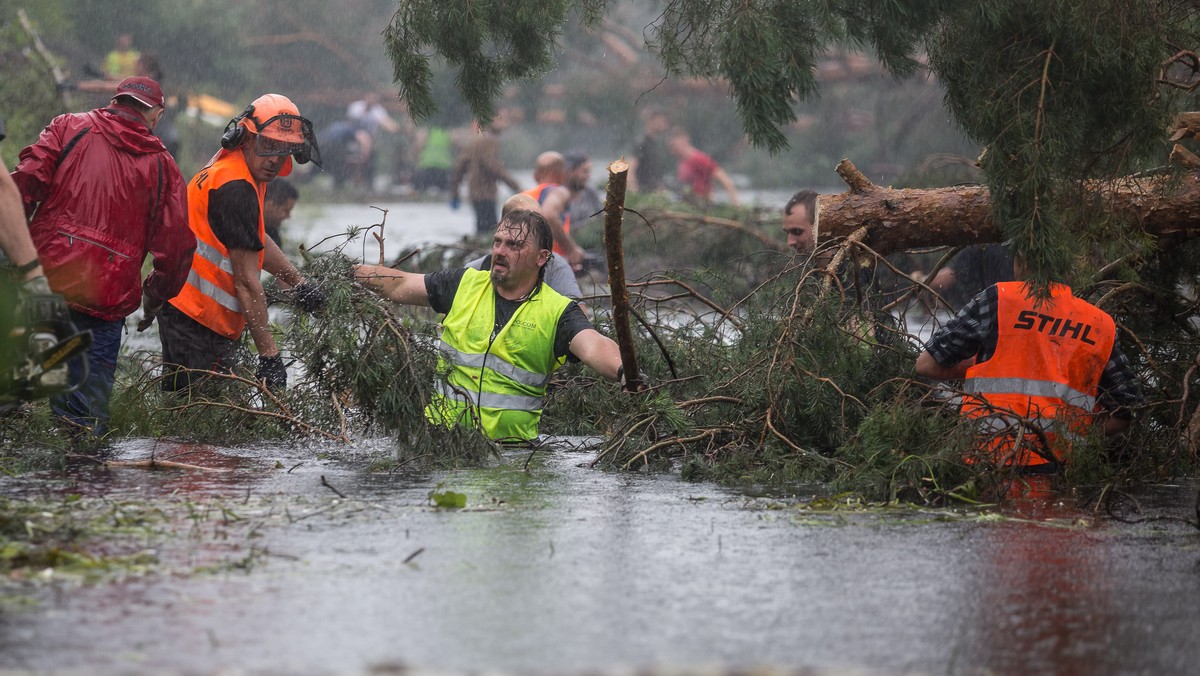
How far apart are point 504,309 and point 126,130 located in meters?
2.03

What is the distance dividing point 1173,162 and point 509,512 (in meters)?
3.61

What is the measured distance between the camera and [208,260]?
25.4 ft

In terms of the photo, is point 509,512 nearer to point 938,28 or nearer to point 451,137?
point 938,28

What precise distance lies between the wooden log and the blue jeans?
7.81 feet

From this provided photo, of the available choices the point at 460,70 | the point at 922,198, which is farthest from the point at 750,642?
the point at 460,70

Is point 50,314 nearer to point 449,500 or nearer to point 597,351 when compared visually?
point 449,500

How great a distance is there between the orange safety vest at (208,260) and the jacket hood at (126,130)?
0.70 m

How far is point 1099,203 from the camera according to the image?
6.46m

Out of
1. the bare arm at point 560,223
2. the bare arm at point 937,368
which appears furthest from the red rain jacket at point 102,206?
the bare arm at point 560,223

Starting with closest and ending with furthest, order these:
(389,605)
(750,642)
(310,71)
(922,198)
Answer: (750,642)
(389,605)
(922,198)
(310,71)

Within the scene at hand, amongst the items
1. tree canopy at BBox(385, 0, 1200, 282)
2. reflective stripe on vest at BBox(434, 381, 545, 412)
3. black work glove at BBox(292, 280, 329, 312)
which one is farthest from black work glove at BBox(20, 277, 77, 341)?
tree canopy at BBox(385, 0, 1200, 282)

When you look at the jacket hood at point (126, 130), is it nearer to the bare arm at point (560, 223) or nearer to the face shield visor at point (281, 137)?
the face shield visor at point (281, 137)

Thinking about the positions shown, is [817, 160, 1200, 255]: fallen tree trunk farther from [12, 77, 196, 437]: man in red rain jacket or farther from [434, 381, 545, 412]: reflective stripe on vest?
[12, 77, 196, 437]: man in red rain jacket

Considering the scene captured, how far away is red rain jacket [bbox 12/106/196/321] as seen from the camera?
6.66 meters
